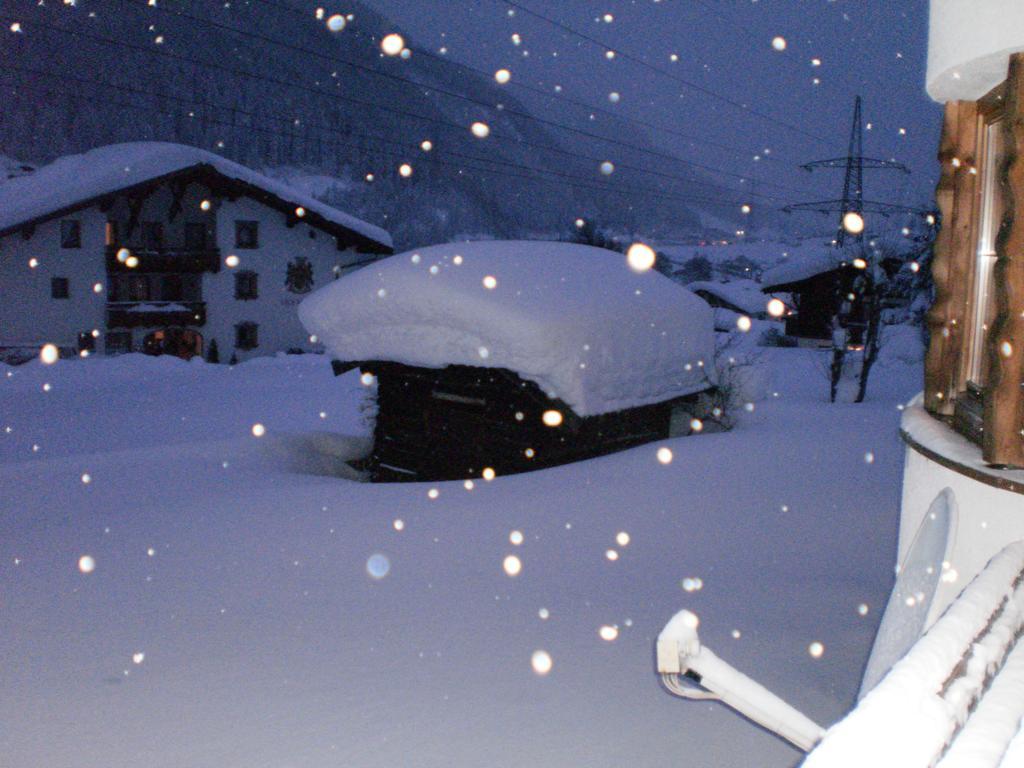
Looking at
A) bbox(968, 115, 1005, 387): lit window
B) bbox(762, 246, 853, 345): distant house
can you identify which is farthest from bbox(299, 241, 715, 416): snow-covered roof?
bbox(762, 246, 853, 345): distant house

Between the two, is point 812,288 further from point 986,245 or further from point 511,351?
point 986,245

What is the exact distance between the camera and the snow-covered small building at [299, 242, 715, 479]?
30.0 ft

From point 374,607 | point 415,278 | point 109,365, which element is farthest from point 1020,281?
point 109,365

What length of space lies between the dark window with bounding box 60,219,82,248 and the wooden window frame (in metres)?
28.5

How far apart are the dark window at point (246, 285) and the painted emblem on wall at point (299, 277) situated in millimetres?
1081

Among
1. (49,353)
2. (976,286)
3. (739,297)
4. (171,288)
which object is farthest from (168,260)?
(739,297)

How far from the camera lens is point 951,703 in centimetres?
142

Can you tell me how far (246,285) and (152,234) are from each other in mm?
3455

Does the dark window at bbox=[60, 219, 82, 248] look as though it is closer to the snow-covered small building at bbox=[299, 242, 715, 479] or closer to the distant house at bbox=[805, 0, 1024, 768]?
the snow-covered small building at bbox=[299, 242, 715, 479]

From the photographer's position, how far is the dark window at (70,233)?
27.0 meters

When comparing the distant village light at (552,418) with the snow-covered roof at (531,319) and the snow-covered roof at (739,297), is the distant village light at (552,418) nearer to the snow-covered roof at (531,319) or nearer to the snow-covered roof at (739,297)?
the snow-covered roof at (531,319)

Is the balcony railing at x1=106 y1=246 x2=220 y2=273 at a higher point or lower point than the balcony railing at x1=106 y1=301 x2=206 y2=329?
higher

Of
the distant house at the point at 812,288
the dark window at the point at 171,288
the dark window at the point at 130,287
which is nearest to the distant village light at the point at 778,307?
the distant house at the point at 812,288

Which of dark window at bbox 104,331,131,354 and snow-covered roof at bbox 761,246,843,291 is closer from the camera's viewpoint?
dark window at bbox 104,331,131,354
